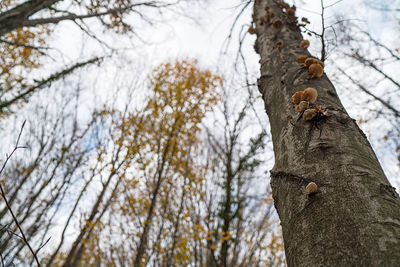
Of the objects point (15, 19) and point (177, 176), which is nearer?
point (15, 19)

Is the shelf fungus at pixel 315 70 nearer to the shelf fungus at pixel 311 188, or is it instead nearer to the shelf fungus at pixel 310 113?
the shelf fungus at pixel 310 113

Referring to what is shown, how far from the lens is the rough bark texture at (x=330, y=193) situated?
54 cm

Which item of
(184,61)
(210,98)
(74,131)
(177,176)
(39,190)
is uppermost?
(184,61)

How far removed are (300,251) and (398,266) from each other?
220 millimetres

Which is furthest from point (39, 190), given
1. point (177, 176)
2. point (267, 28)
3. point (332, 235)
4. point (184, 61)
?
point (332, 235)

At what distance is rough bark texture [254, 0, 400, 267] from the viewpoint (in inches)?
21.4

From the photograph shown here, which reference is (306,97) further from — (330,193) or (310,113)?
(330,193)

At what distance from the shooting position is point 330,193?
2.22 ft

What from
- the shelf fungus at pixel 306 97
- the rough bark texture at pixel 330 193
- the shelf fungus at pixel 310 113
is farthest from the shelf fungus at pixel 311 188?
the shelf fungus at pixel 306 97

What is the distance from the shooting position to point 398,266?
1.57 ft

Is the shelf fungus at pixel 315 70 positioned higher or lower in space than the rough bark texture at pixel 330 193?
higher

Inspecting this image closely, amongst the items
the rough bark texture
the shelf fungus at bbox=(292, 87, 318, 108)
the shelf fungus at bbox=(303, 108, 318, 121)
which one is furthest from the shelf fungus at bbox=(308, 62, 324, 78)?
the shelf fungus at bbox=(303, 108, 318, 121)

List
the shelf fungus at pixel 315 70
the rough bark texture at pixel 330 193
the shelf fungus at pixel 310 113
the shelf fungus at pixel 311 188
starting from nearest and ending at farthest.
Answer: the rough bark texture at pixel 330 193 < the shelf fungus at pixel 311 188 < the shelf fungus at pixel 310 113 < the shelf fungus at pixel 315 70

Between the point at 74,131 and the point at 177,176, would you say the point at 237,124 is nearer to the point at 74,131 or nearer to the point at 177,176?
the point at 177,176
